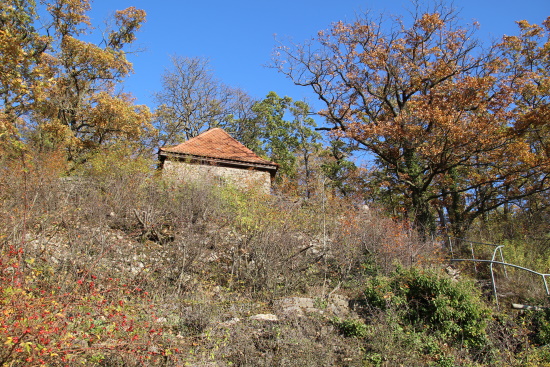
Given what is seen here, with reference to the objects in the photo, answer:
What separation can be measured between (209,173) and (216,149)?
4988mm

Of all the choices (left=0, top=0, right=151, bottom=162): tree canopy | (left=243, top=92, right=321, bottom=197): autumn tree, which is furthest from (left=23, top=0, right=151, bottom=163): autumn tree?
(left=243, top=92, right=321, bottom=197): autumn tree

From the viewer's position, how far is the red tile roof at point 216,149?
17.8 m

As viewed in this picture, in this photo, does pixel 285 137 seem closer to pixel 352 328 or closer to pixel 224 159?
pixel 224 159

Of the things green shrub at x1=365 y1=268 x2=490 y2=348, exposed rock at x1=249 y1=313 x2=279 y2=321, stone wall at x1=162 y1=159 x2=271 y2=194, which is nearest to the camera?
exposed rock at x1=249 y1=313 x2=279 y2=321

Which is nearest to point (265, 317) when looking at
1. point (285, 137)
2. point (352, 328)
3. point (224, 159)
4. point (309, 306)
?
point (309, 306)

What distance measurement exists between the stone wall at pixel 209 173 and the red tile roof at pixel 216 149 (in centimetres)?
56

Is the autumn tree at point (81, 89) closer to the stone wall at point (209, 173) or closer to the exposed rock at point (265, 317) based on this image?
the stone wall at point (209, 173)

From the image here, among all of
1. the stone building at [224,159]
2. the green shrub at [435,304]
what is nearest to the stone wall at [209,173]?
the stone building at [224,159]

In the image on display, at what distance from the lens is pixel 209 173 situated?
1411 centimetres

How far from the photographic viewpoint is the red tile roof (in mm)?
17766

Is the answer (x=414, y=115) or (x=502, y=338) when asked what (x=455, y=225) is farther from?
(x=502, y=338)

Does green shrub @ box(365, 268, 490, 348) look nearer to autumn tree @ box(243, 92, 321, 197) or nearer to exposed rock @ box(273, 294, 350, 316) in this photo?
exposed rock @ box(273, 294, 350, 316)

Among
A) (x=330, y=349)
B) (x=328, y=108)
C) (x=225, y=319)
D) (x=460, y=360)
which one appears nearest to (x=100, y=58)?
(x=328, y=108)

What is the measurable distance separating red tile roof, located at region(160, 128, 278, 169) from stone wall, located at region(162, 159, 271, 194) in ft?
1.82
